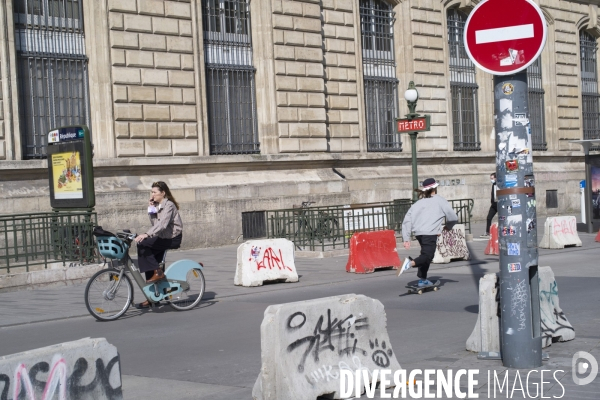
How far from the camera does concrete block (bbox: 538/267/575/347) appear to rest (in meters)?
8.11

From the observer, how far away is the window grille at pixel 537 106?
3422 cm

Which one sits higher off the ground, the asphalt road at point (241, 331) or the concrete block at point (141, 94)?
the concrete block at point (141, 94)

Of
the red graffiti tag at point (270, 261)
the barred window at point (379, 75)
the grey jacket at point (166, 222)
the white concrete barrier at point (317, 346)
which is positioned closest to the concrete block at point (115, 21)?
the red graffiti tag at point (270, 261)

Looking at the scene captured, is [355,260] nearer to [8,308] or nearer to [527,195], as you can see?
[8,308]

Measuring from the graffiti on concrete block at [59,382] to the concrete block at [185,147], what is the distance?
16.5 metres

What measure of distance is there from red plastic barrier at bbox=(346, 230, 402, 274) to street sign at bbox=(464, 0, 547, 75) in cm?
898

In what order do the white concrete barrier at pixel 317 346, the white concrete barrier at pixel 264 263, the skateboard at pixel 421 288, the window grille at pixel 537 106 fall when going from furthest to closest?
the window grille at pixel 537 106
the white concrete barrier at pixel 264 263
the skateboard at pixel 421 288
the white concrete barrier at pixel 317 346

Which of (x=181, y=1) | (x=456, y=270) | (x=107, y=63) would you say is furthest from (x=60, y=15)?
(x=456, y=270)

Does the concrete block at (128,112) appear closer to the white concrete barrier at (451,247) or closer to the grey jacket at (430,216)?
the white concrete barrier at (451,247)

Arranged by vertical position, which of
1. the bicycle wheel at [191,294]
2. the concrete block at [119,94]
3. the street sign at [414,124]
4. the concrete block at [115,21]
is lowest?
the bicycle wheel at [191,294]

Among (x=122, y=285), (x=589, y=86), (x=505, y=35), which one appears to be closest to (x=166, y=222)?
(x=122, y=285)

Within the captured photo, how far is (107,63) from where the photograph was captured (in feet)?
66.4

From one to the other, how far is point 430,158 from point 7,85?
14.5 meters

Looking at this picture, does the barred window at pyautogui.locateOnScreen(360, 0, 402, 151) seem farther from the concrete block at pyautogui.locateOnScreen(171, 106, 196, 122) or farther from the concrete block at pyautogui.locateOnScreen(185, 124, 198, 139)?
the concrete block at pyautogui.locateOnScreen(171, 106, 196, 122)
